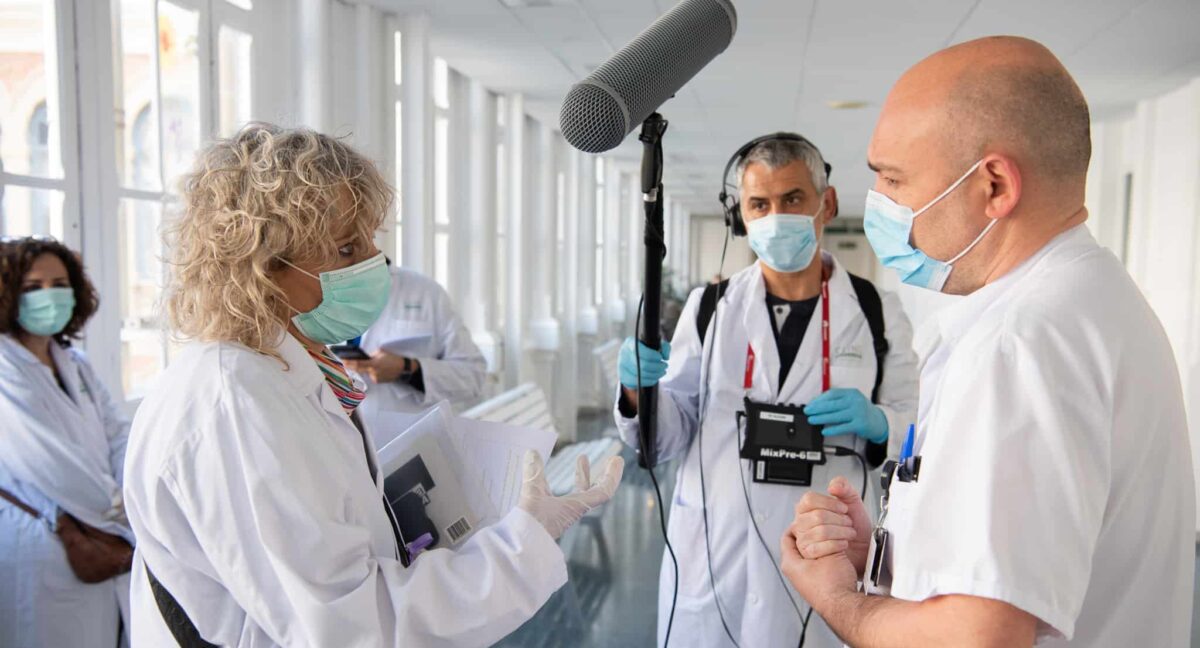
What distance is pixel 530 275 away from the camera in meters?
7.03

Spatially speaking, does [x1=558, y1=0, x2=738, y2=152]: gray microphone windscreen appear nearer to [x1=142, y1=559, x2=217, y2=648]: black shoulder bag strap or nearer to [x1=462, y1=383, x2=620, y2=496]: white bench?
[x1=142, y1=559, x2=217, y2=648]: black shoulder bag strap

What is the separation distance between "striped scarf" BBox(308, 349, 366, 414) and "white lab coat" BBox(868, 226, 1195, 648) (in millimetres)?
813

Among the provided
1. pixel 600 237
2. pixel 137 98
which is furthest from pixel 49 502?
pixel 600 237

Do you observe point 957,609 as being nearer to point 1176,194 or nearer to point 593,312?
point 1176,194

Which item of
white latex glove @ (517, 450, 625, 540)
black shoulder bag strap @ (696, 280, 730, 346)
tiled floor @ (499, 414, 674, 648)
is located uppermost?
black shoulder bag strap @ (696, 280, 730, 346)

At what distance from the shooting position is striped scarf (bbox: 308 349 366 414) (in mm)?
1250

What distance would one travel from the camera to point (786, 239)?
2.00 metres

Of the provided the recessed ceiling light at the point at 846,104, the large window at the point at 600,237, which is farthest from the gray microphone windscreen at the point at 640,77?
the large window at the point at 600,237

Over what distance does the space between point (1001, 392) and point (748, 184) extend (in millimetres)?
1314

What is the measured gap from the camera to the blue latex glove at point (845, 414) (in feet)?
6.01

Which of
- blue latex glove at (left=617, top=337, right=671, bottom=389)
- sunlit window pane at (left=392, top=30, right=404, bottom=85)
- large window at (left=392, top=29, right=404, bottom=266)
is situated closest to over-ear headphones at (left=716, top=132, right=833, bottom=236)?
blue latex glove at (left=617, top=337, right=671, bottom=389)

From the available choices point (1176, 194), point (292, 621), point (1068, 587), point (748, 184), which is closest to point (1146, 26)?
point (1176, 194)

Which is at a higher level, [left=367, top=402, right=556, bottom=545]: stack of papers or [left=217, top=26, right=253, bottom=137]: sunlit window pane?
[left=217, top=26, right=253, bottom=137]: sunlit window pane

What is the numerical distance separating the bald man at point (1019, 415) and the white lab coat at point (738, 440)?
816mm
